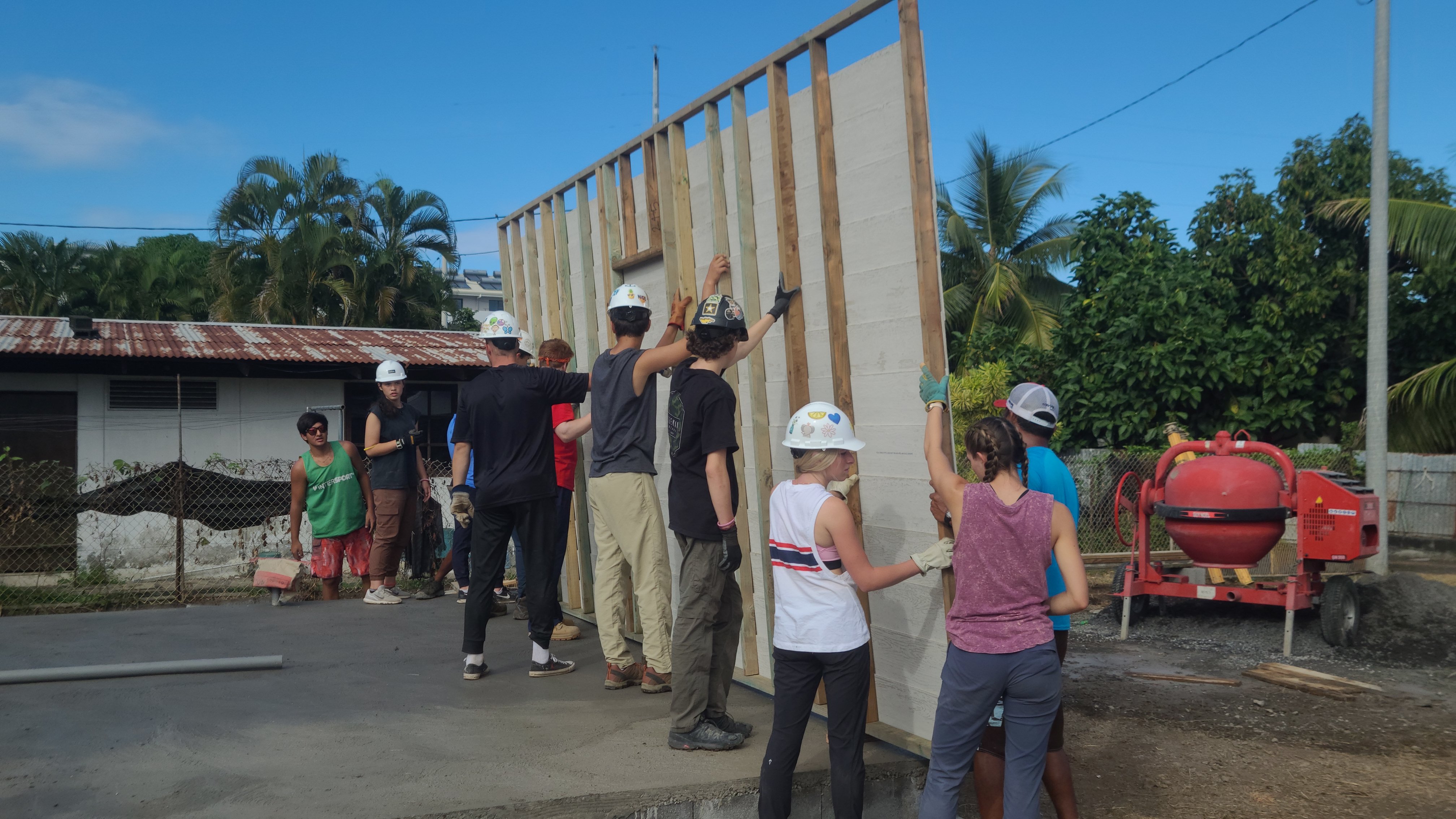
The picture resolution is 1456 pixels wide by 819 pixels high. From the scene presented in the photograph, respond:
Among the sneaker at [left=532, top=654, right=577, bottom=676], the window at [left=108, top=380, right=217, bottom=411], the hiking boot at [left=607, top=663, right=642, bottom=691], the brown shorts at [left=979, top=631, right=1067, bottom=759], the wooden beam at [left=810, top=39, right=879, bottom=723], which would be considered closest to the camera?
the brown shorts at [left=979, top=631, right=1067, bottom=759]

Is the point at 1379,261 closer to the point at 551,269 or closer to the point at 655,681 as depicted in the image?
the point at 551,269

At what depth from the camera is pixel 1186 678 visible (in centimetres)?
739

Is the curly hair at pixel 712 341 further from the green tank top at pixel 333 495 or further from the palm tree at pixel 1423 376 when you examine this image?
the palm tree at pixel 1423 376

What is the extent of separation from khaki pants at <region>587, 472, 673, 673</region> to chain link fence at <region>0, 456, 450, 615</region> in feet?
15.5

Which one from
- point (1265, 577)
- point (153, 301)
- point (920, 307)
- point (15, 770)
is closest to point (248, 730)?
point (15, 770)

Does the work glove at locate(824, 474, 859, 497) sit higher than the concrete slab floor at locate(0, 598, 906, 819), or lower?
higher

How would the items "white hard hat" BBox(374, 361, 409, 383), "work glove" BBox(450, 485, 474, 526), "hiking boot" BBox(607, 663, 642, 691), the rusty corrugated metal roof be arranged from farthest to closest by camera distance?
the rusty corrugated metal roof → "white hard hat" BBox(374, 361, 409, 383) → "work glove" BBox(450, 485, 474, 526) → "hiking boot" BBox(607, 663, 642, 691)

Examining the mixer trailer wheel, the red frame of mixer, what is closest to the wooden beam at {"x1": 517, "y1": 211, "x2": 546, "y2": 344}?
the red frame of mixer

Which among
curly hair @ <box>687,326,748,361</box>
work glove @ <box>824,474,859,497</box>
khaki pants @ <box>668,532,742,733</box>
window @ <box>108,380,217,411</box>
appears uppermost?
window @ <box>108,380,217,411</box>

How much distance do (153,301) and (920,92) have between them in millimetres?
30268

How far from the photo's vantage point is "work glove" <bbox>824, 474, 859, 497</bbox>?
371 cm

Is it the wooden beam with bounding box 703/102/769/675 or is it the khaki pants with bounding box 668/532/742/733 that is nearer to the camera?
the khaki pants with bounding box 668/532/742/733

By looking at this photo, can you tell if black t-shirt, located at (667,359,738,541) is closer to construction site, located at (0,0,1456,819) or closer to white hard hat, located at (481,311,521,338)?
construction site, located at (0,0,1456,819)

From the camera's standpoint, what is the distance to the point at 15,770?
12.8 feet
